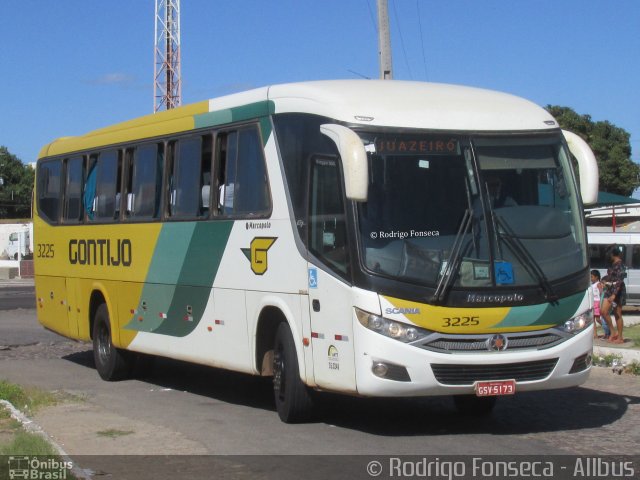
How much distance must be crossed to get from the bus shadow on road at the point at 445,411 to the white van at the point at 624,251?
18.8 meters

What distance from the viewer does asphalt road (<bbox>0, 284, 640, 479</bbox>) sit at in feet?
28.7

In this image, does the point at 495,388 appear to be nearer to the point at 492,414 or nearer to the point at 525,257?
the point at 525,257

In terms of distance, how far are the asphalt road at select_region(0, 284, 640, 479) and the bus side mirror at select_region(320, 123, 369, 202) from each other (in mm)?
2267

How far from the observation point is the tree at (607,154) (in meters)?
53.5

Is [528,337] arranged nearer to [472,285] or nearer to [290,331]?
[472,285]

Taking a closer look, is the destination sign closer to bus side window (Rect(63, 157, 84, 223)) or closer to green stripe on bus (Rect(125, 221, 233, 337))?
green stripe on bus (Rect(125, 221, 233, 337))

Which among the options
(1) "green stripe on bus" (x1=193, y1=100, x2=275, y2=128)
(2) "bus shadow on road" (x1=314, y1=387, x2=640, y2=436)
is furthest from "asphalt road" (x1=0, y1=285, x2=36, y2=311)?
(2) "bus shadow on road" (x1=314, y1=387, x2=640, y2=436)

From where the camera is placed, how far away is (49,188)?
1709 centimetres

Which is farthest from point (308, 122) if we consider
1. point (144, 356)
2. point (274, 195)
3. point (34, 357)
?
point (34, 357)

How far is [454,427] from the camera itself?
10344 millimetres

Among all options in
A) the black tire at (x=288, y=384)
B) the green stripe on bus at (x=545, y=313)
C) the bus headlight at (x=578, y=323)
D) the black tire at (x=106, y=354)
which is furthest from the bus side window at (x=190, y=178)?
the bus headlight at (x=578, y=323)

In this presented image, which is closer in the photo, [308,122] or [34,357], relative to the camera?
[308,122]

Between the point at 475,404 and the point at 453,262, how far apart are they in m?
2.41

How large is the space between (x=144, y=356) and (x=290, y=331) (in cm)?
518
